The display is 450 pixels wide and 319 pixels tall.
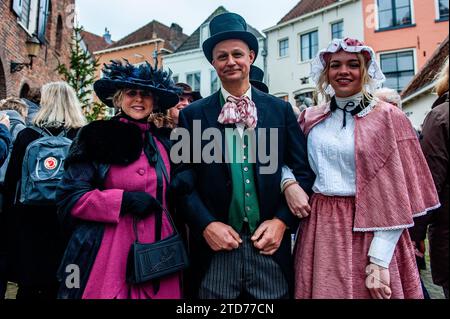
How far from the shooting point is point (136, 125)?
2.02 meters

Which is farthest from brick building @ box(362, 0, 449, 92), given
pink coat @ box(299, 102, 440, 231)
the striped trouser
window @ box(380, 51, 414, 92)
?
the striped trouser

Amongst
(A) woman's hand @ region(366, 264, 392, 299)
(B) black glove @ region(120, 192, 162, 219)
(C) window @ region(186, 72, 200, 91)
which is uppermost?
(C) window @ region(186, 72, 200, 91)

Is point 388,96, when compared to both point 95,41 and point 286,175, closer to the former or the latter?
point 286,175

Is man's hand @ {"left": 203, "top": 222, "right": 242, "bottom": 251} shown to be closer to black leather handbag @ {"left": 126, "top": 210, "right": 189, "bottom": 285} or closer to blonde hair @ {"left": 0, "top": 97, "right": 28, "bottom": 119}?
black leather handbag @ {"left": 126, "top": 210, "right": 189, "bottom": 285}

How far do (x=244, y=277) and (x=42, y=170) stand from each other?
5.06ft

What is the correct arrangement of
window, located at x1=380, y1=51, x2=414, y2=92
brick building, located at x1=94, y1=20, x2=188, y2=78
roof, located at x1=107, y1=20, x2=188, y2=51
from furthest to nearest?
1. roof, located at x1=107, y1=20, x2=188, y2=51
2. brick building, located at x1=94, y1=20, x2=188, y2=78
3. window, located at x1=380, y1=51, x2=414, y2=92

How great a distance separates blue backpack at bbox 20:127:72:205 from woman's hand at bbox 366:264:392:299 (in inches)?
74.9

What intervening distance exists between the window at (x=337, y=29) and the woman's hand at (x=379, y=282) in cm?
1734

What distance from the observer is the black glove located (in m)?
1.78

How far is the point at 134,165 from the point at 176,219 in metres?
0.40

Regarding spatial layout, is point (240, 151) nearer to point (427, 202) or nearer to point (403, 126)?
point (403, 126)

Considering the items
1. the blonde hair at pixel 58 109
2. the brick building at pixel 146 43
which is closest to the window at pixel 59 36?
the blonde hair at pixel 58 109

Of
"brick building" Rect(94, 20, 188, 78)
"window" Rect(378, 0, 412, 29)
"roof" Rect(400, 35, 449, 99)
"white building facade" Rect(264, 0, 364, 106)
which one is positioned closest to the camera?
"roof" Rect(400, 35, 449, 99)
